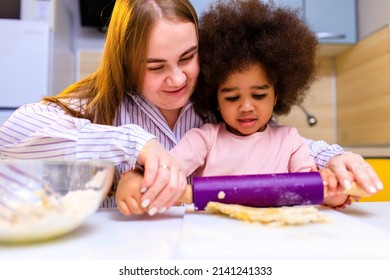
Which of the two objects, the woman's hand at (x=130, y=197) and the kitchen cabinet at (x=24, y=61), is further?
the kitchen cabinet at (x=24, y=61)

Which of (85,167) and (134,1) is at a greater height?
(134,1)

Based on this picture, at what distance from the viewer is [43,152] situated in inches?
30.6

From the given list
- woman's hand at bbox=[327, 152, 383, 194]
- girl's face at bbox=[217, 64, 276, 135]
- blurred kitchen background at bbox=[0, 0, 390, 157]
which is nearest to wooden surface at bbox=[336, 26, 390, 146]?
blurred kitchen background at bbox=[0, 0, 390, 157]

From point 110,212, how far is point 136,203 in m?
0.08

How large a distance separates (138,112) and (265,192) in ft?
1.77

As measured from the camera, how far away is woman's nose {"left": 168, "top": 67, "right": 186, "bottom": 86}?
91 cm

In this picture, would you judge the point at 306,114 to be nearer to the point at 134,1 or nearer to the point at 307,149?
the point at 307,149

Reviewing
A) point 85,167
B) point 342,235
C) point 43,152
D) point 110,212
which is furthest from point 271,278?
point 43,152

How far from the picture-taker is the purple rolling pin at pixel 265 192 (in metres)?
0.62

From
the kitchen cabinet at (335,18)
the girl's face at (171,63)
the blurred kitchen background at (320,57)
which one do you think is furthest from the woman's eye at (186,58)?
the kitchen cabinet at (335,18)

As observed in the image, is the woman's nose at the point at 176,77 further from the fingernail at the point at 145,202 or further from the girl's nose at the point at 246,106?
the fingernail at the point at 145,202

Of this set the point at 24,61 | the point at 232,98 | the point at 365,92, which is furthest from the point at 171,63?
the point at 365,92

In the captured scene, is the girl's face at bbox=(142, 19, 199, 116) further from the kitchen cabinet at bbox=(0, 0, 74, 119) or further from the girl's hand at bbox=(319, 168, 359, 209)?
the kitchen cabinet at bbox=(0, 0, 74, 119)

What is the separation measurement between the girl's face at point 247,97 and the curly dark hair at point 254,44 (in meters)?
0.02
